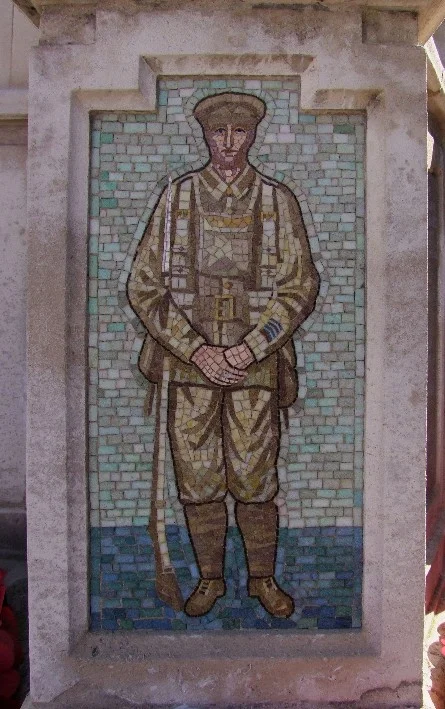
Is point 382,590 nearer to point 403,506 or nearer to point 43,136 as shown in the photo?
point 403,506

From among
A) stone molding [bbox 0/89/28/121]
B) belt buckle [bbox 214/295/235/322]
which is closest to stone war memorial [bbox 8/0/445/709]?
belt buckle [bbox 214/295/235/322]

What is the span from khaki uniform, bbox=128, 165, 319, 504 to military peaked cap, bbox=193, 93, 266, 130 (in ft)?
0.85

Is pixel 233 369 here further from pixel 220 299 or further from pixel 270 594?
pixel 270 594

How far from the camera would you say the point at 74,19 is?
3057 mm

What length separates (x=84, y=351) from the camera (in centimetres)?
311

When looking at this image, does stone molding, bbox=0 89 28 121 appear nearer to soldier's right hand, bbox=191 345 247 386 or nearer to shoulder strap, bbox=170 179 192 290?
shoulder strap, bbox=170 179 192 290

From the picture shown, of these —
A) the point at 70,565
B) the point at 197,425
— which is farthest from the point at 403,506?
the point at 70,565

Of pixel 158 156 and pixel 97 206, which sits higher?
pixel 158 156

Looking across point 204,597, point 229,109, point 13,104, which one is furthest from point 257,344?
point 13,104

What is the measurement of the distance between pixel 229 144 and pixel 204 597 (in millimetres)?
2330

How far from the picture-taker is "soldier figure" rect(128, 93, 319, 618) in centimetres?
313

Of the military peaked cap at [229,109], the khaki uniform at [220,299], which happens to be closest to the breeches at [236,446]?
the khaki uniform at [220,299]

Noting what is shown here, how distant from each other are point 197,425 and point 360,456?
33.7 inches

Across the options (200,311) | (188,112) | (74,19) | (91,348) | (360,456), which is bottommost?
(360,456)
